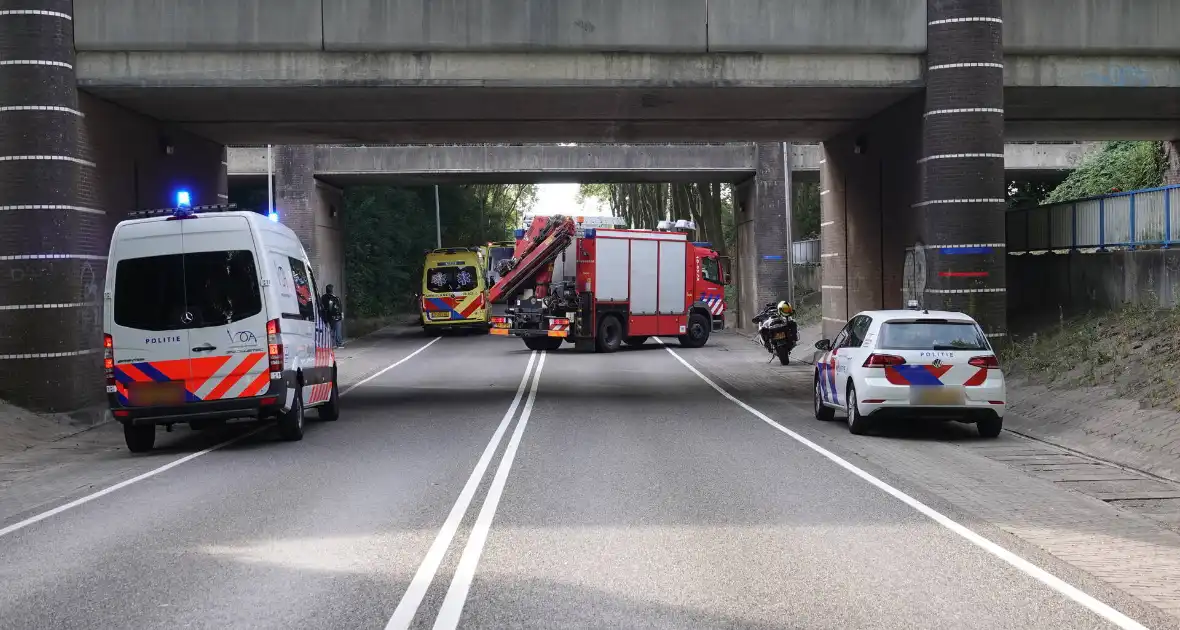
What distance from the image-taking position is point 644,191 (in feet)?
226

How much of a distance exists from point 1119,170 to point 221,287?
2532cm

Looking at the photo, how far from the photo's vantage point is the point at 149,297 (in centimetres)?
1395

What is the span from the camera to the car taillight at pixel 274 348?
13.9m

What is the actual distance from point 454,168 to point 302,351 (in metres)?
23.6

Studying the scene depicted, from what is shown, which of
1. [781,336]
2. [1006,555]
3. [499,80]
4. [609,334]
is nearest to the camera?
[1006,555]

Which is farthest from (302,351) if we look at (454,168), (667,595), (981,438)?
(454,168)

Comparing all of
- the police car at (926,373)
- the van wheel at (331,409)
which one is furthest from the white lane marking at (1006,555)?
the van wheel at (331,409)

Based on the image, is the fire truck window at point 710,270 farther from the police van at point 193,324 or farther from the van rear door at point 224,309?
the van rear door at point 224,309

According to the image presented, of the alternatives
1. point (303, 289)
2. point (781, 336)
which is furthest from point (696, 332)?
point (303, 289)

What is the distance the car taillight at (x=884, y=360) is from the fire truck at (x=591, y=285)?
17.7 metres

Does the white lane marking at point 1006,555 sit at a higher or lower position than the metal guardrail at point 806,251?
lower

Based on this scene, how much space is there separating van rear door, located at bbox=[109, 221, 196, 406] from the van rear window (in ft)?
0.04

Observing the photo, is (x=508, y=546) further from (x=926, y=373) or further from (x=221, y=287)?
(x=926, y=373)

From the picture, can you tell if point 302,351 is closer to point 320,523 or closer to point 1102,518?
point 320,523
